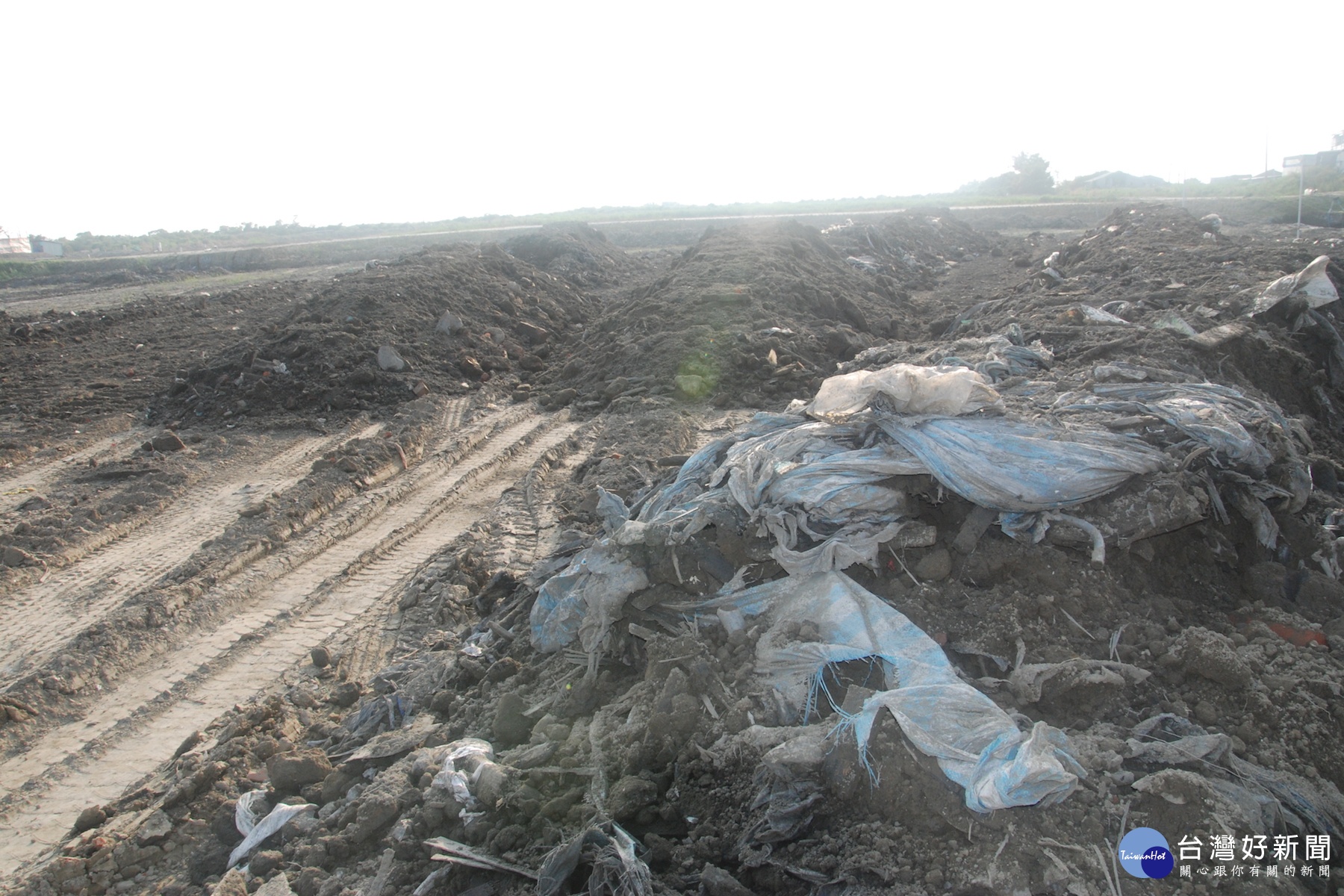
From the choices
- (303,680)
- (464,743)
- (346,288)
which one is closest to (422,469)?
(303,680)

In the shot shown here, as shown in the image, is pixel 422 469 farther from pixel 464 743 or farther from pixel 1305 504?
pixel 1305 504

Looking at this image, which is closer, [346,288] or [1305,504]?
[1305,504]

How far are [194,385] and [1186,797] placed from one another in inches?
549

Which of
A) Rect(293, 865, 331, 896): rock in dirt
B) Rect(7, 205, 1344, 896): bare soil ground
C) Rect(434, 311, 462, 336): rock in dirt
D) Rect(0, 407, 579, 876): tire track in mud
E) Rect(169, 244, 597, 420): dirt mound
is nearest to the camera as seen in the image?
Rect(7, 205, 1344, 896): bare soil ground

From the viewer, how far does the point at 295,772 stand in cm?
427

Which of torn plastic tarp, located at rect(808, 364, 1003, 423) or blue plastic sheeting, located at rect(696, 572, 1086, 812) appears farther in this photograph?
torn plastic tarp, located at rect(808, 364, 1003, 423)

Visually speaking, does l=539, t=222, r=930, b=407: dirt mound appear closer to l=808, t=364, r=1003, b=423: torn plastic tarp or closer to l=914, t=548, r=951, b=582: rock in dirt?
l=808, t=364, r=1003, b=423: torn plastic tarp

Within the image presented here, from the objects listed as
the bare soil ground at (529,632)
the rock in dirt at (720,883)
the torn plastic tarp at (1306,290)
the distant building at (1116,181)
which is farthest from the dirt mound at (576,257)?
the distant building at (1116,181)

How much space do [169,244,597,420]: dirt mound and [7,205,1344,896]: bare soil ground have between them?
102mm

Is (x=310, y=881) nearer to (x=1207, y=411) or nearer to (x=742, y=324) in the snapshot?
(x=1207, y=411)

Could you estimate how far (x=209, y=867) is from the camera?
152 inches

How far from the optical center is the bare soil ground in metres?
3.13

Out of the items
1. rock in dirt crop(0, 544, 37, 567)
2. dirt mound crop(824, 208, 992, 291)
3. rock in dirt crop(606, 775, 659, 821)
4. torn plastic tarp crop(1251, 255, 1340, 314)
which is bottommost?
rock in dirt crop(606, 775, 659, 821)

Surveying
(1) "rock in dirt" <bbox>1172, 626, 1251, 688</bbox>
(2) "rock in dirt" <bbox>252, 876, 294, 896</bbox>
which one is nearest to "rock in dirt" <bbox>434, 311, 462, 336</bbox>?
(2) "rock in dirt" <bbox>252, 876, 294, 896</bbox>
